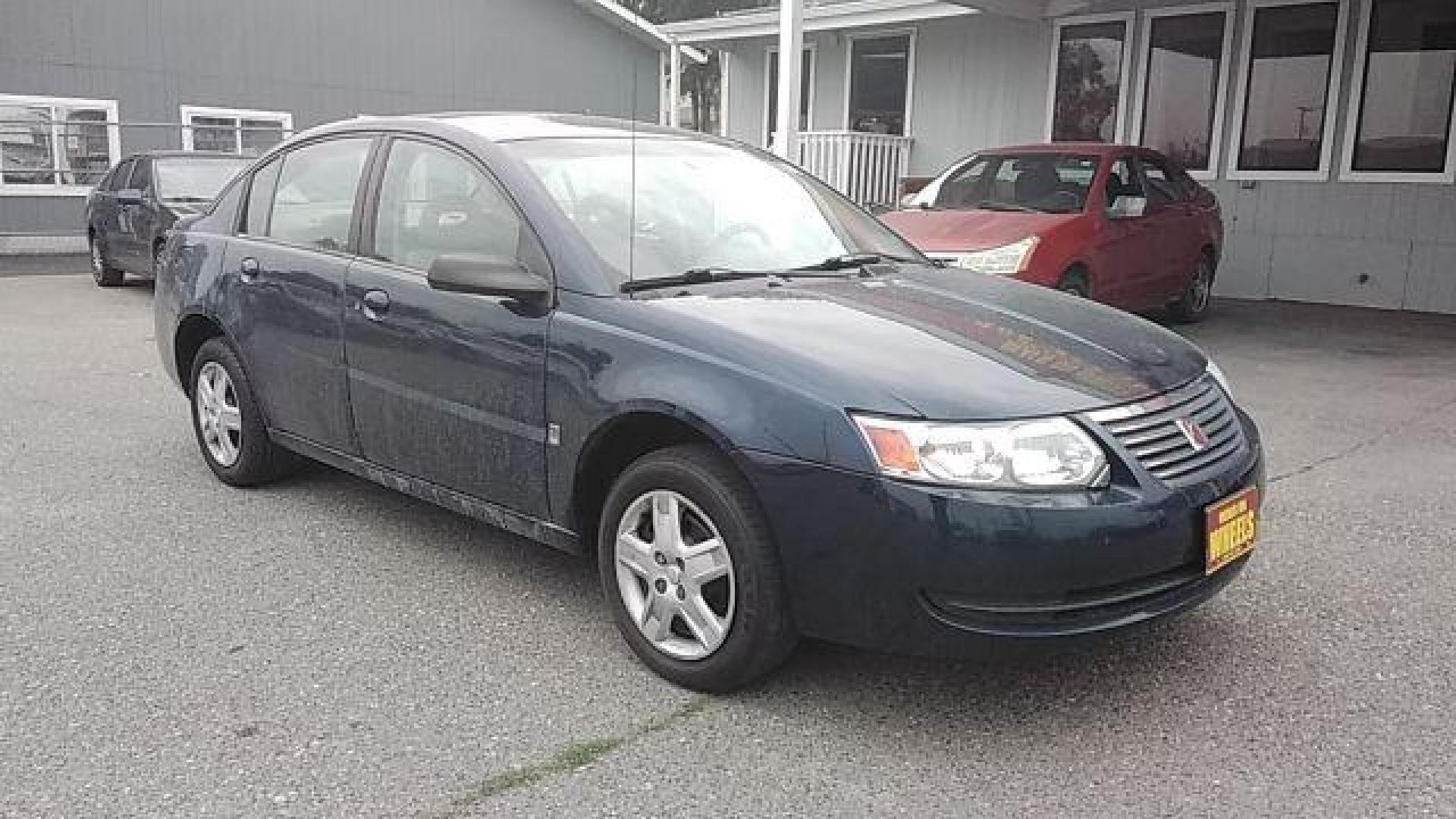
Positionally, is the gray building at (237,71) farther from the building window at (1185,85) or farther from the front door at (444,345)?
the front door at (444,345)

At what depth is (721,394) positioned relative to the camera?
2938 mm

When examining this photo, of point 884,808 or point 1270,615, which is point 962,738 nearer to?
point 884,808

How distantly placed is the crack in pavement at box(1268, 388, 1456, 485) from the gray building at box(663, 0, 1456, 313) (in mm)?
4895

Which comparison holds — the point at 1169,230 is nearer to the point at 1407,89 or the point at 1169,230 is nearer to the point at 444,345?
the point at 1407,89

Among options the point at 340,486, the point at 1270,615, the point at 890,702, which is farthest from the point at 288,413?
the point at 1270,615

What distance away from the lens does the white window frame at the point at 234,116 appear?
16750 mm

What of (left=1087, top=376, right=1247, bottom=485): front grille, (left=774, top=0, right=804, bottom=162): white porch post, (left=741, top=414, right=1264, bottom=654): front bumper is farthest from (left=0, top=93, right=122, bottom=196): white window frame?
(left=1087, top=376, right=1247, bottom=485): front grille

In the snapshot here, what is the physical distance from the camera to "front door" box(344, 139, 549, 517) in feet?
11.4

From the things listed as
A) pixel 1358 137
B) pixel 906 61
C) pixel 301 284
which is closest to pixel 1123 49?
pixel 1358 137

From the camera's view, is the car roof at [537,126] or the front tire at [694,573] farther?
the car roof at [537,126]

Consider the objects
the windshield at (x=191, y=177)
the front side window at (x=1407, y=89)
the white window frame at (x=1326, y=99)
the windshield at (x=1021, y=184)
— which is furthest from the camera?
the windshield at (x=191, y=177)

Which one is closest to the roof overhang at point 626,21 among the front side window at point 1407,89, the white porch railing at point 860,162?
the white porch railing at point 860,162

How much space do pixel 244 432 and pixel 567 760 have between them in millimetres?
2674

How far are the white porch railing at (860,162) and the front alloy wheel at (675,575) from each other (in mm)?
10711
